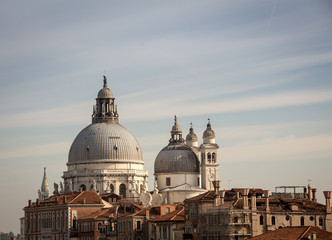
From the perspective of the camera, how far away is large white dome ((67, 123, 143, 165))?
481ft

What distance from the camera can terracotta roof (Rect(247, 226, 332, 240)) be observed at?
3152 inches

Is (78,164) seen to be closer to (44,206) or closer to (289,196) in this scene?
(44,206)

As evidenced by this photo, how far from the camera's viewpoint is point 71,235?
4855 inches

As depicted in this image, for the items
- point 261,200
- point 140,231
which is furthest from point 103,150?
point 261,200

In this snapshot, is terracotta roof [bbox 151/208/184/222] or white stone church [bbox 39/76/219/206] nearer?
terracotta roof [bbox 151/208/184/222]

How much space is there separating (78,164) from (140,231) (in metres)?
42.7

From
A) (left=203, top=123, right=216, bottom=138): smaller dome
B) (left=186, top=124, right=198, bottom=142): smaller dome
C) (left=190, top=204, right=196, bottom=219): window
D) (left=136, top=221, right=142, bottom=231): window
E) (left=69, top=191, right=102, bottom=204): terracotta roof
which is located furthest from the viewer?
(left=186, top=124, right=198, bottom=142): smaller dome

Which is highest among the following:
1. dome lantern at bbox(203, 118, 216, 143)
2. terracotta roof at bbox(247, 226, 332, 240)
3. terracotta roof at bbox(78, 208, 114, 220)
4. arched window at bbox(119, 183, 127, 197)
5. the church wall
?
dome lantern at bbox(203, 118, 216, 143)

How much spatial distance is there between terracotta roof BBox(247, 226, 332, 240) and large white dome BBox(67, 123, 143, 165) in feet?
214

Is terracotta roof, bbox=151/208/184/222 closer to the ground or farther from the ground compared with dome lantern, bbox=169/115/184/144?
closer to the ground

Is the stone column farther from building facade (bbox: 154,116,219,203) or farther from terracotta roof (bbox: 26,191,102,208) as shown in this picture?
building facade (bbox: 154,116,219,203)

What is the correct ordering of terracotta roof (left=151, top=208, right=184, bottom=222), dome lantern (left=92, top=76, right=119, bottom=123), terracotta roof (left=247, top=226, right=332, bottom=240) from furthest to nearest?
dome lantern (left=92, top=76, right=119, bottom=123) < terracotta roof (left=151, top=208, right=184, bottom=222) < terracotta roof (left=247, top=226, right=332, bottom=240)

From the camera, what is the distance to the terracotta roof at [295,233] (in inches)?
3152

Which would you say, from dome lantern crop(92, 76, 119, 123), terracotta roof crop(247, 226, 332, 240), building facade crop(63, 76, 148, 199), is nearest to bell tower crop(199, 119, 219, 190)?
building facade crop(63, 76, 148, 199)
